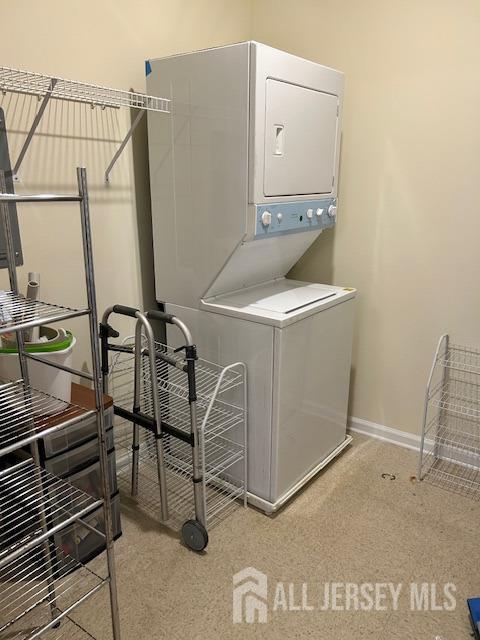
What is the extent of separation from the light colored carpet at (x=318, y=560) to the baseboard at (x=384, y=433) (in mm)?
235

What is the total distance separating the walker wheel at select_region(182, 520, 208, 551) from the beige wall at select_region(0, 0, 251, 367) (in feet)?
2.65

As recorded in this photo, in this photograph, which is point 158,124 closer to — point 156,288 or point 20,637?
point 156,288

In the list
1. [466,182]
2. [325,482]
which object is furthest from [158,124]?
[325,482]

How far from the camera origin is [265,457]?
2.03m

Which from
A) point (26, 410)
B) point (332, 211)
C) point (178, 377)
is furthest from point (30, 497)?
point (332, 211)

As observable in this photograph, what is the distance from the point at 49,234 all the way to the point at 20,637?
1364 millimetres

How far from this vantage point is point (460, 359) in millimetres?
2338

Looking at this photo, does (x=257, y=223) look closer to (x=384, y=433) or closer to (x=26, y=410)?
(x=26, y=410)

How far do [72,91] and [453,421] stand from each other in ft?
7.39

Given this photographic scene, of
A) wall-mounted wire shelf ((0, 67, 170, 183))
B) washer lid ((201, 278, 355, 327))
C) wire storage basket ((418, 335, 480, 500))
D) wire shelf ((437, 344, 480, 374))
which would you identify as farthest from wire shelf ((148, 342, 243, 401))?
wire shelf ((437, 344, 480, 374))

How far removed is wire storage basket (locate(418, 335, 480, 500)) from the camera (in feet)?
7.55

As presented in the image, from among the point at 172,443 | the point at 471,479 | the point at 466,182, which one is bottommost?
the point at 471,479

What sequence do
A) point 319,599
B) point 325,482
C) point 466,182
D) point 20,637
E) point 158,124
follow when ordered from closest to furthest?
point 20,637 → point 319,599 → point 158,124 → point 466,182 → point 325,482

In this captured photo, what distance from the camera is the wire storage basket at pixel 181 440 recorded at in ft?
6.65
